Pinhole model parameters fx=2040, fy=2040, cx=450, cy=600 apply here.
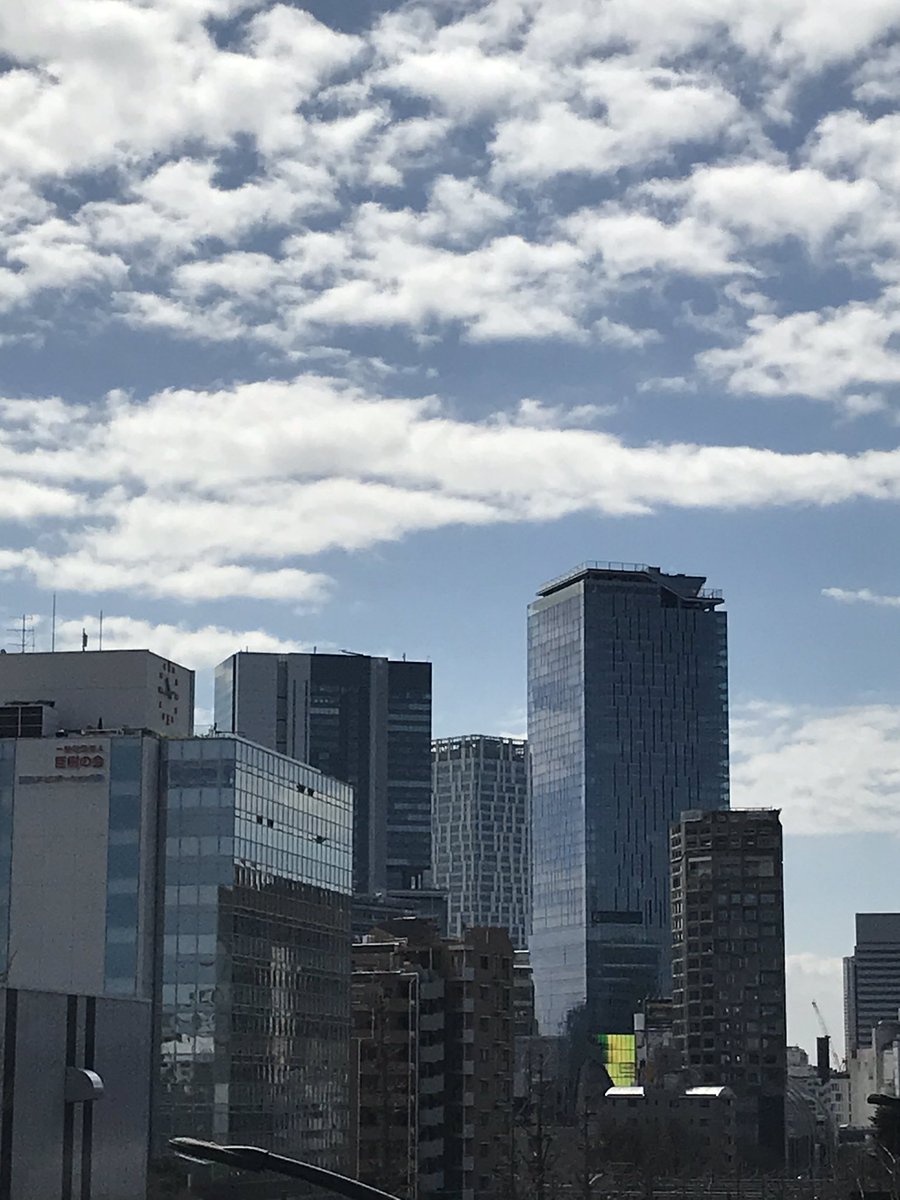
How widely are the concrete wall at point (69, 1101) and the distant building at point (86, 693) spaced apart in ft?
159

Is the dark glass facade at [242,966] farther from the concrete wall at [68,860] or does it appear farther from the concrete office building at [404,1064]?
the concrete office building at [404,1064]

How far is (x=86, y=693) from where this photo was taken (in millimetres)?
143625

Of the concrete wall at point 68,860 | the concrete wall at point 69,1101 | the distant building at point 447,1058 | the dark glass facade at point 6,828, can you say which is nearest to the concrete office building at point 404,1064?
the distant building at point 447,1058

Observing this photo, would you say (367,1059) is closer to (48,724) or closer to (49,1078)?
(48,724)

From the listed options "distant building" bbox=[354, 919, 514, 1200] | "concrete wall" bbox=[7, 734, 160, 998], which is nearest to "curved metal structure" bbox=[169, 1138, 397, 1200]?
"concrete wall" bbox=[7, 734, 160, 998]

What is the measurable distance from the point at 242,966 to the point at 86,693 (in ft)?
75.0

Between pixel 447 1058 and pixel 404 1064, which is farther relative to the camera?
pixel 447 1058

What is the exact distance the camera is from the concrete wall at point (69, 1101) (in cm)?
8131

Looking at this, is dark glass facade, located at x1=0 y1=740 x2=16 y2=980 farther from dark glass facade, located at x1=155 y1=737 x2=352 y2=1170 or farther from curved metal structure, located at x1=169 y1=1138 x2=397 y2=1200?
curved metal structure, located at x1=169 y1=1138 x2=397 y2=1200

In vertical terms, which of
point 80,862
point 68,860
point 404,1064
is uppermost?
point 68,860

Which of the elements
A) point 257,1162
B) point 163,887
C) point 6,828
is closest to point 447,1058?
point 163,887

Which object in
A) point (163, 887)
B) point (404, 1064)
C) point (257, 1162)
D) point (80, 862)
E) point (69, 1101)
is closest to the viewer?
point (257, 1162)

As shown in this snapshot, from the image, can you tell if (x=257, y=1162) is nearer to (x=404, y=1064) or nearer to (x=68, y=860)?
(x=68, y=860)

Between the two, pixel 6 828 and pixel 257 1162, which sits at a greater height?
pixel 6 828
